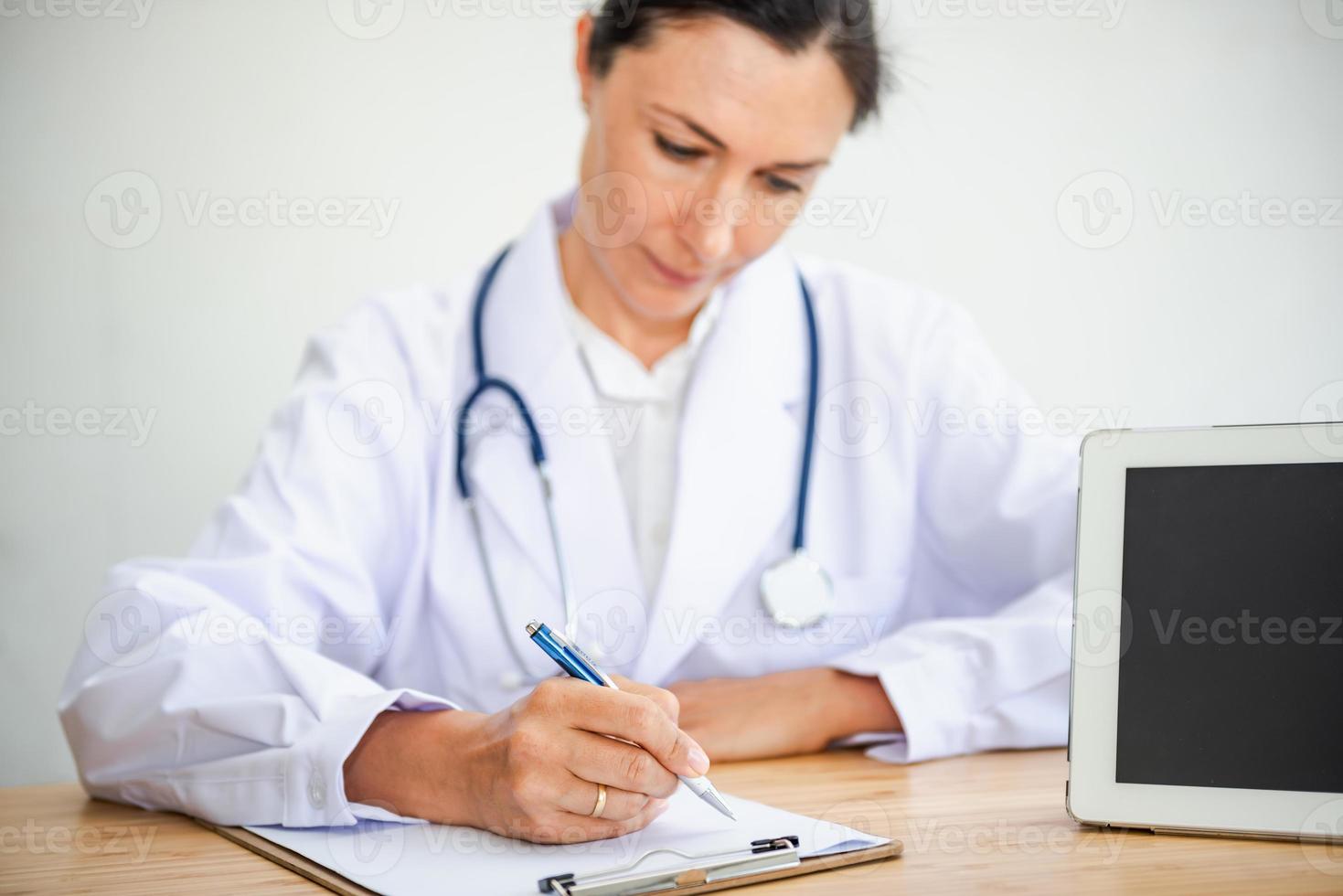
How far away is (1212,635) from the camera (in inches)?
26.6

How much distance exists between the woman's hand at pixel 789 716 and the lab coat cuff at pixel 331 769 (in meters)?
0.30

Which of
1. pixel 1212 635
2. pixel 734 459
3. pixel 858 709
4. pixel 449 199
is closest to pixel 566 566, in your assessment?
pixel 734 459

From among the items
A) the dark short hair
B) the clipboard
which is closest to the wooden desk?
the clipboard

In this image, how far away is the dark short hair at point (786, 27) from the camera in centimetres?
118

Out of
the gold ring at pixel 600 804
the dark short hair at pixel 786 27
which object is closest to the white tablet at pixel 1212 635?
the gold ring at pixel 600 804

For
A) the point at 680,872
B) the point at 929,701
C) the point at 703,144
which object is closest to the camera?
the point at 680,872

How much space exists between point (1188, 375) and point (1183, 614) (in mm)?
1350

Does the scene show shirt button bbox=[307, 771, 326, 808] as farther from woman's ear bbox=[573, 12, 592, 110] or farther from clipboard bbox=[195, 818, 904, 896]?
woman's ear bbox=[573, 12, 592, 110]

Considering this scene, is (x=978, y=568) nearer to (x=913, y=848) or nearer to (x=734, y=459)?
(x=734, y=459)

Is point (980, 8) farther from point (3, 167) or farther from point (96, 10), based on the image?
point (3, 167)

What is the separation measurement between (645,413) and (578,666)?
65 cm

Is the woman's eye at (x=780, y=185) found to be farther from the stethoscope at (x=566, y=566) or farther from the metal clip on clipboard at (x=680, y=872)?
the metal clip on clipboard at (x=680, y=872)

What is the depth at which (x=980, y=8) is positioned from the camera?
6.39ft

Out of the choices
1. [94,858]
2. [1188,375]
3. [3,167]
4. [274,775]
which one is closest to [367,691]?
[274,775]
